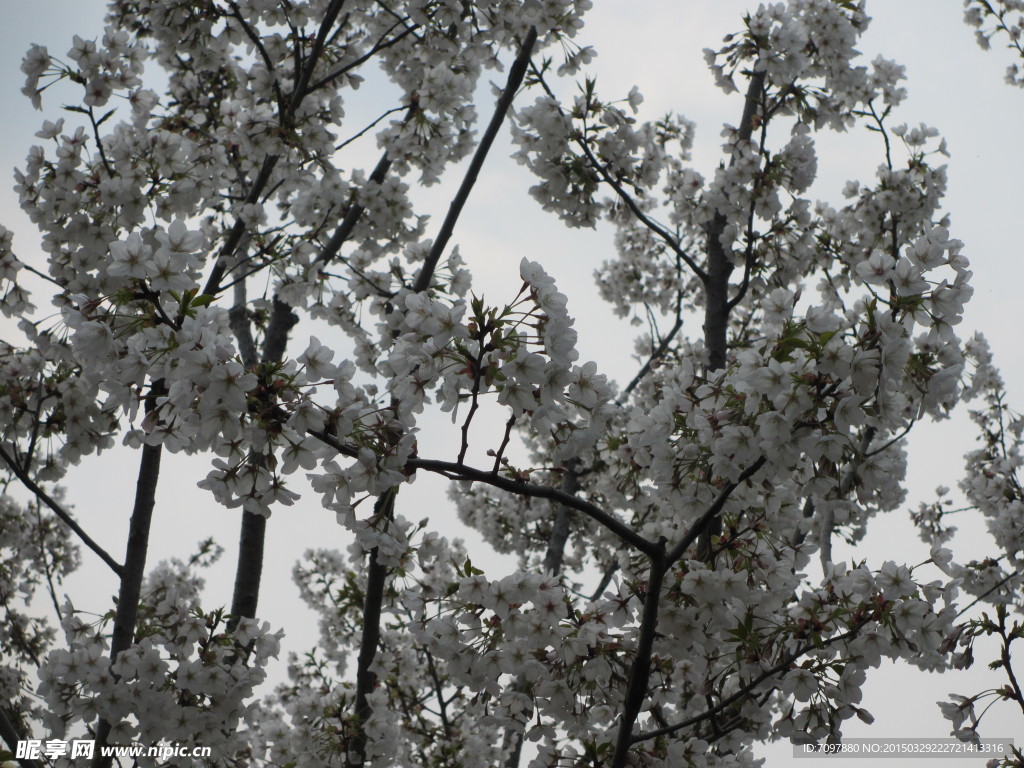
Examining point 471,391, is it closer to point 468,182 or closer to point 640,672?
point 640,672

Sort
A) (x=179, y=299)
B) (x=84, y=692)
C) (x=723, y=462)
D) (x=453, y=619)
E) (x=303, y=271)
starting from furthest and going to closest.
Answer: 1. (x=303, y=271)
2. (x=84, y=692)
3. (x=453, y=619)
4. (x=723, y=462)
5. (x=179, y=299)

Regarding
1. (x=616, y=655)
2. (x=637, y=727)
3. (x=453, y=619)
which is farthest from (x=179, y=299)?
(x=637, y=727)

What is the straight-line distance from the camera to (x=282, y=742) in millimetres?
5777

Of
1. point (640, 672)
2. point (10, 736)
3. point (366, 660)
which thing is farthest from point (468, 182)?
point (10, 736)

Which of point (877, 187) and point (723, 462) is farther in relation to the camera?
point (877, 187)

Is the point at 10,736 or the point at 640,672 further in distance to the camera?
the point at 10,736

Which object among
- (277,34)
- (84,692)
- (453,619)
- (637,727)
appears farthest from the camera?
(277,34)

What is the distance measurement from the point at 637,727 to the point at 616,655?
3.50ft

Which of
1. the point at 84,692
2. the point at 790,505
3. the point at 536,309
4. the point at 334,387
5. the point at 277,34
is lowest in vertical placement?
the point at 84,692

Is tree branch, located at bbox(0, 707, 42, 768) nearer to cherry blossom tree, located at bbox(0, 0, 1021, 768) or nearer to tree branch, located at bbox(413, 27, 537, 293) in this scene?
cherry blossom tree, located at bbox(0, 0, 1021, 768)

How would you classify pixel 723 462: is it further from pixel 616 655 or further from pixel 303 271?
pixel 303 271

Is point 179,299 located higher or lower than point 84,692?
higher

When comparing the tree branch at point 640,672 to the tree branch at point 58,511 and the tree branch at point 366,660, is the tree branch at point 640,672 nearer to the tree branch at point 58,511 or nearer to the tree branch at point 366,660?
the tree branch at point 366,660

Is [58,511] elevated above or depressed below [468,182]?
below
